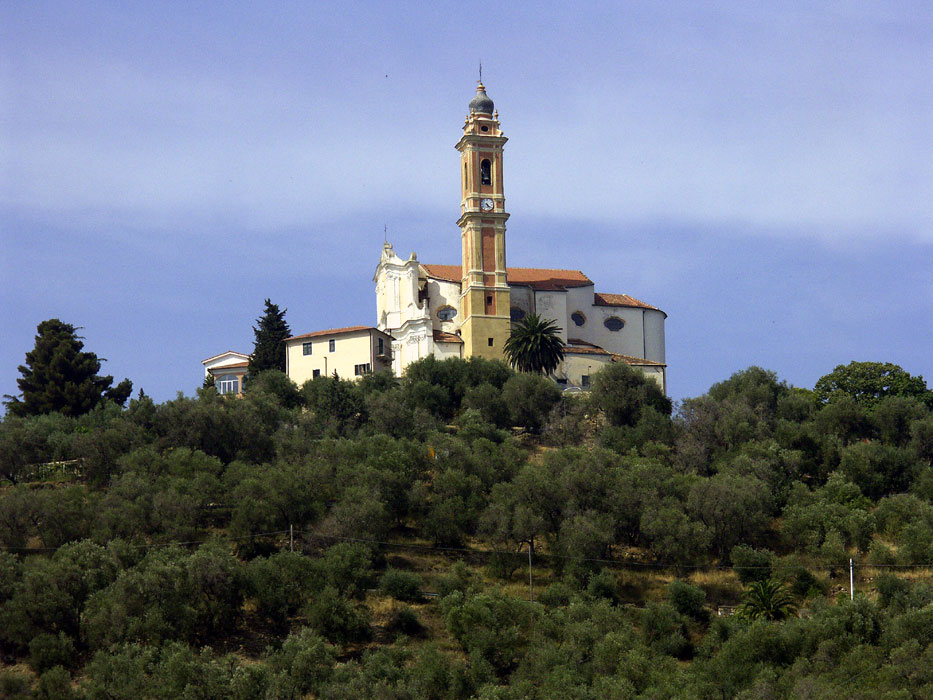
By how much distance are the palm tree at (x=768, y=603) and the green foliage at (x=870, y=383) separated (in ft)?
95.0

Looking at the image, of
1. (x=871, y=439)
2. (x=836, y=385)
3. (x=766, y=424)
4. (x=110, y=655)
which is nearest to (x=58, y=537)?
(x=110, y=655)

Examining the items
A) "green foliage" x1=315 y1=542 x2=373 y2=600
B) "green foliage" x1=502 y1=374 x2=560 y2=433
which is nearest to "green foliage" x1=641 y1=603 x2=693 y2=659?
"green foliage" x1=315 y1=542 x2=373 y2=600

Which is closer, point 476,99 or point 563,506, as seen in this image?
point 563,506

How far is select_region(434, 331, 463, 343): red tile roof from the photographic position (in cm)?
8844

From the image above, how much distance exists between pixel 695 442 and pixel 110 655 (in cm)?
3329

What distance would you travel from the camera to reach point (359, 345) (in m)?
88.1

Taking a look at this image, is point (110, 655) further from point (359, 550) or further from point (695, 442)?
point (695, 442)

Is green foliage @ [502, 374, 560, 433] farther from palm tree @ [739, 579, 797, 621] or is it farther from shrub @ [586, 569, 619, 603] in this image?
palm tree @ [739, 579, 797, 621]

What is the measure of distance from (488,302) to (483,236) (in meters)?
4.11

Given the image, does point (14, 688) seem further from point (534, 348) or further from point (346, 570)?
point (534, 348)

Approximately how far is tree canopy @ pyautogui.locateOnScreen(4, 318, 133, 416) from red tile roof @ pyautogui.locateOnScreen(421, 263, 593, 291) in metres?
21.0

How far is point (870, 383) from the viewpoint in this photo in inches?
3317

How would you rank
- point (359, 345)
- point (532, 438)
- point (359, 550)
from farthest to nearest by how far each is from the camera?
point (359, 345), point (532, 438), point (359, 550)

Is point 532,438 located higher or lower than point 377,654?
higher
